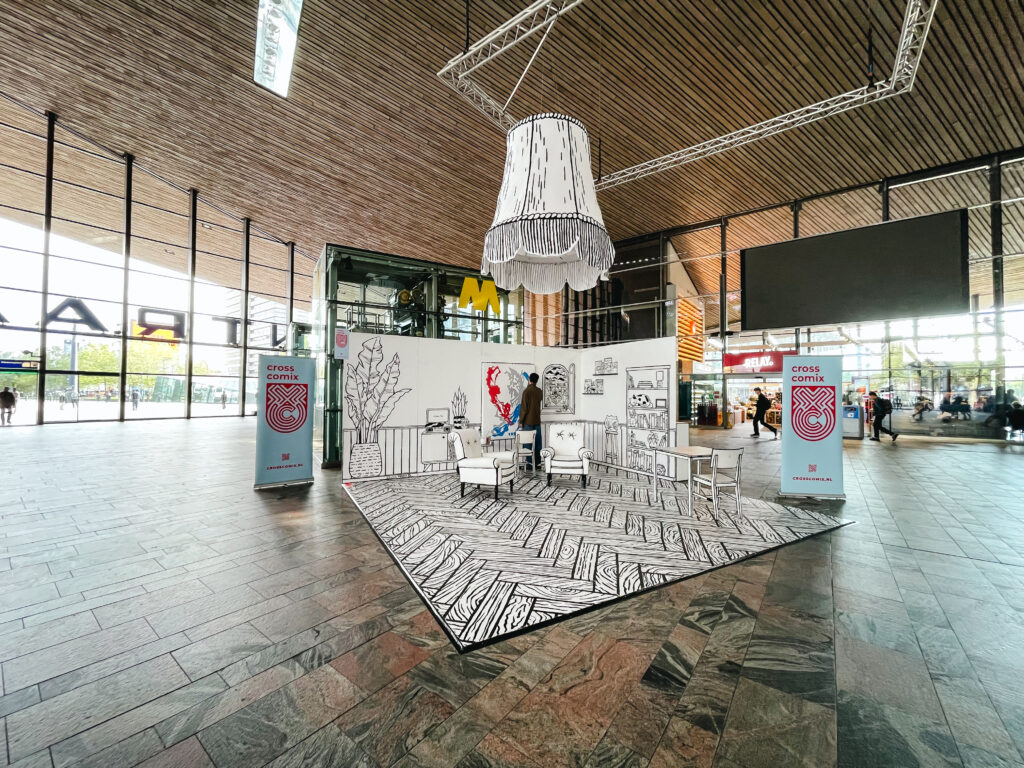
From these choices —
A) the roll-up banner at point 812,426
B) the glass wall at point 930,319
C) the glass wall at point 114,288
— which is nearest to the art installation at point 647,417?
the roll-up banner at point 812,426

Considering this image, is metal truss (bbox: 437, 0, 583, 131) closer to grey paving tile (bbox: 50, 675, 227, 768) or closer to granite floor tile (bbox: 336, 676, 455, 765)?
granite floor tile (bbox: 336, 676, 455, 765)

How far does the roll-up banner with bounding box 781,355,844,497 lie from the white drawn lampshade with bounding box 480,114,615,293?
427 cm

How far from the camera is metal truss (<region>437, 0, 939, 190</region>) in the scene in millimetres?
5133

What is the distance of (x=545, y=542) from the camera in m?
4.04

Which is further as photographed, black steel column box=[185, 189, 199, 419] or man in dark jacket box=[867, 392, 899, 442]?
black steel column box=[185, 189, 199, 419]

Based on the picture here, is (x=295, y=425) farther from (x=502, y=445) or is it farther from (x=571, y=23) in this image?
(x=571, y=23)

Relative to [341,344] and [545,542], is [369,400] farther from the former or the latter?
[545,542]

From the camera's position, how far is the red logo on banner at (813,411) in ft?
18.6

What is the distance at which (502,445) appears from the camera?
833cm

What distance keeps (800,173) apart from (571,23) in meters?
6.42

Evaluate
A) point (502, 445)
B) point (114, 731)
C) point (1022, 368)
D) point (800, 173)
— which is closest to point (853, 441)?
point (1022, 368)

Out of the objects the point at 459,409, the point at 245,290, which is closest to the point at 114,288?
the point at 245,290

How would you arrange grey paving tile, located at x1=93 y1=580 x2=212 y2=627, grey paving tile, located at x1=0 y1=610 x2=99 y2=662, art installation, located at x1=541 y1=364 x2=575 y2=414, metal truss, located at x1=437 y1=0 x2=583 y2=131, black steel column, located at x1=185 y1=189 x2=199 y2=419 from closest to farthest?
grey paving tile, located at x1=0 y1=610 x2=99 y2=662, grey paving tile, located at x1=93 y1=580 x2=212 y2=627, metal truss, located at x1=437 y1=0 x2=583 y2=131, art installation, located at x1=541 y1=364 x2=575 y2=414, black steel column, located at x1=185 y1=189 x2=199 y2=419

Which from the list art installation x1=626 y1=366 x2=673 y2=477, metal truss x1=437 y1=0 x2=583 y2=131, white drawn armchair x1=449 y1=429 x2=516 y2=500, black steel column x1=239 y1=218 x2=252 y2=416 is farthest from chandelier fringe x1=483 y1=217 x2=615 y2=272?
black steel column x1=239 y1=218 x2=252 y2=416
